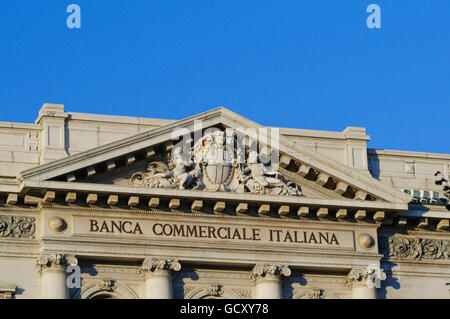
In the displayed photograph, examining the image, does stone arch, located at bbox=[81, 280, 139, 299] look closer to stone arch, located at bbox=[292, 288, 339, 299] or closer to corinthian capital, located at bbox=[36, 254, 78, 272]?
corinthian capital, located at bbox=[36, 254, 78, 272]

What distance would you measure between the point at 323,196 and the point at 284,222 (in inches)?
64.8

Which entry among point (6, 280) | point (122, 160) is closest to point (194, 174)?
point (122, 160)

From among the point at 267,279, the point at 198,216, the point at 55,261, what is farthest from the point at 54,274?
the point at 267,279

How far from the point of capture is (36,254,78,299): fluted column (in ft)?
163

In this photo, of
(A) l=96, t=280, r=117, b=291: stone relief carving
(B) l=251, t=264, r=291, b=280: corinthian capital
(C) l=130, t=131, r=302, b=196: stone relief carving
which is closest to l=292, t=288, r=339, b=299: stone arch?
(B) l=251, t=264, r=291, b=280: corinthian capital

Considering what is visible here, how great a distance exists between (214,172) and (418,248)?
25.8 feet

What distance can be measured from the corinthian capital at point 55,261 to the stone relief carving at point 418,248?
1126 centimetres

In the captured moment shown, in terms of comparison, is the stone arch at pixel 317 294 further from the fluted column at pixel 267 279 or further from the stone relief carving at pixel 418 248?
the stone relief carving at pixel 418 248

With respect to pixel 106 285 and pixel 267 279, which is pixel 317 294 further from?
pixel 106 285

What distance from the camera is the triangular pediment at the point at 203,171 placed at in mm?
50219

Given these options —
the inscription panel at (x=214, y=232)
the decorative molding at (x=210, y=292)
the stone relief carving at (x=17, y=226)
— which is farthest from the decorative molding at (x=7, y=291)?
the decorative molding at (x=210, y=292)

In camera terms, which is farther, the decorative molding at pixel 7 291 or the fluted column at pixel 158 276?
the fluted column at pixel 158 276

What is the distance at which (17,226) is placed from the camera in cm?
5050
